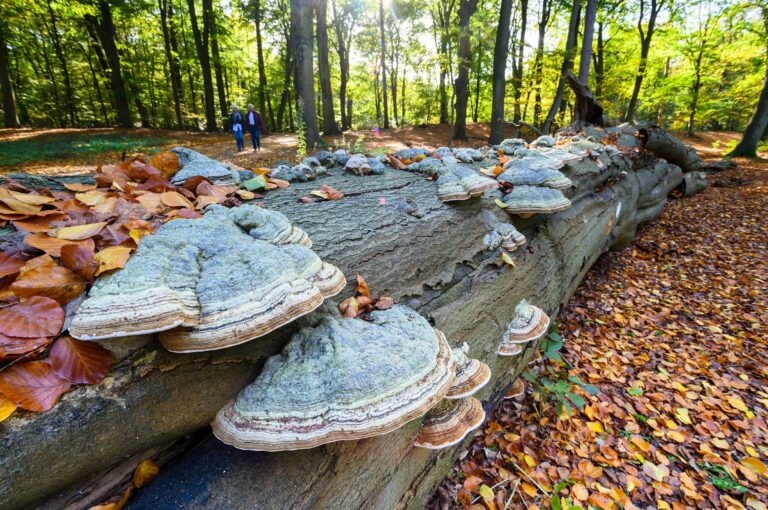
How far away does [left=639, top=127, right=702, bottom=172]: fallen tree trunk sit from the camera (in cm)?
868

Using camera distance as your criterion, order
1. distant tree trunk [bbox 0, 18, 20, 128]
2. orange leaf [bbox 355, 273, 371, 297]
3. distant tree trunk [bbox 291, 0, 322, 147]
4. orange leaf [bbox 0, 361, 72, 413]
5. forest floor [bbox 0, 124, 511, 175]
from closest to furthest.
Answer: orange leaf [bbox 0, 361, 72, 413] → orange leaf [bbox 355, 273, 371, 297] → distant tree trunk [bbox 291, 0, 322, 147] → forest floor [bbox 0, 124, 511, 175] → distant tree trunk [bbox 0, 18, 20, 128]

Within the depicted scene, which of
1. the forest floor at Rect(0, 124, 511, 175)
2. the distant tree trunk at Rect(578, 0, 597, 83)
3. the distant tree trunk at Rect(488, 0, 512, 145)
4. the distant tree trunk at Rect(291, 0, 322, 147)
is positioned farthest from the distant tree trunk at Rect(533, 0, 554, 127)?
the distant tree trunk at Rect(291, 0, 322, 147)

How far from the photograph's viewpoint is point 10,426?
38.8 inches

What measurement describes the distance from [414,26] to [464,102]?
10.9 metres

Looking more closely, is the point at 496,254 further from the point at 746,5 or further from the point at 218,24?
the point at 218,24

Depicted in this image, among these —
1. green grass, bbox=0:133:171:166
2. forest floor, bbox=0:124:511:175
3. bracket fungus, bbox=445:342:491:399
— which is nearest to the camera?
bracket fungus, bbox=445:342:491:399

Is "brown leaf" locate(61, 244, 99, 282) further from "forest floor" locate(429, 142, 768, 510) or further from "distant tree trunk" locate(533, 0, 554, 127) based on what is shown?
"distant tree trunk" locate(533, 0, 554, 127)

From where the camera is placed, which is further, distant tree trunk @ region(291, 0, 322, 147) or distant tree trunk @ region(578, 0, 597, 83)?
distant tree trunk @ region(578, 0, 597, 83)

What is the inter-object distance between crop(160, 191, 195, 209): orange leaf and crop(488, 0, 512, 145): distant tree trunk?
12.0 meters

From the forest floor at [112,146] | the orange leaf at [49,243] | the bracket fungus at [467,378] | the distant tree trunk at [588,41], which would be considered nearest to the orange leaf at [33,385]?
the orange leaf at [49,243]

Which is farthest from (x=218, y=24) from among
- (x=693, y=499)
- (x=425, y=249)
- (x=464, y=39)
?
(x=693, y=499)

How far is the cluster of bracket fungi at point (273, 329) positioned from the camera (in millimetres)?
1084

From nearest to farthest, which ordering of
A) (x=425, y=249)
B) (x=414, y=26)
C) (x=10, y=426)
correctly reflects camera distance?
(x=10, y=426), (x=425, y=249), (x=414, y=26)

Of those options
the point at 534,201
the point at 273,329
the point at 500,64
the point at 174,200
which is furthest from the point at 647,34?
the point at 273,329
